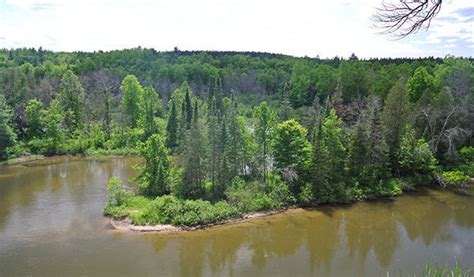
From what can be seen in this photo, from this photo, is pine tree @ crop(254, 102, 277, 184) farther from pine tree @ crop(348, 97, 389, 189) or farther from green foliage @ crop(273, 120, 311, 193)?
pine tree @ crop(348, 97, 389, 189)

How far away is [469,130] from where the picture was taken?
44562 millimetres

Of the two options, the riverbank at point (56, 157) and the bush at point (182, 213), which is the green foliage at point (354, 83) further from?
the bush at point (182, 213)

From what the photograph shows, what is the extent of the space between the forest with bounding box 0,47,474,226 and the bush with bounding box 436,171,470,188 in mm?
102

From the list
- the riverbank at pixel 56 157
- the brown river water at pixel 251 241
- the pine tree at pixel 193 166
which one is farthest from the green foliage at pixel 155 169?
the riverbank at pixel 56 157

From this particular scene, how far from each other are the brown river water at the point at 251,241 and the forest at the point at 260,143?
1.93m

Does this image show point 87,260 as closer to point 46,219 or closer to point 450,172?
point 46,219

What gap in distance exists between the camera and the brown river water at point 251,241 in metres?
24.9

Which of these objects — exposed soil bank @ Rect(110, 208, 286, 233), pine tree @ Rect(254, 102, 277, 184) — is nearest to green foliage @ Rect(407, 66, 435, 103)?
pine tree @ Rect(254, 102, 277, 184)

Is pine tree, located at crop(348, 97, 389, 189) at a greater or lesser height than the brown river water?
greater

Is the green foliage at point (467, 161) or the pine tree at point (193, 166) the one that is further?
the green foliage at point (467, 161)

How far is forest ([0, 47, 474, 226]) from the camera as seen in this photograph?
33.4m

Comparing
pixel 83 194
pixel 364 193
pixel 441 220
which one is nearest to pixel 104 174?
pixel 83 194

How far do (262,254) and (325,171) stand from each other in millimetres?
10711

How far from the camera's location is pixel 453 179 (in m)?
38.9
